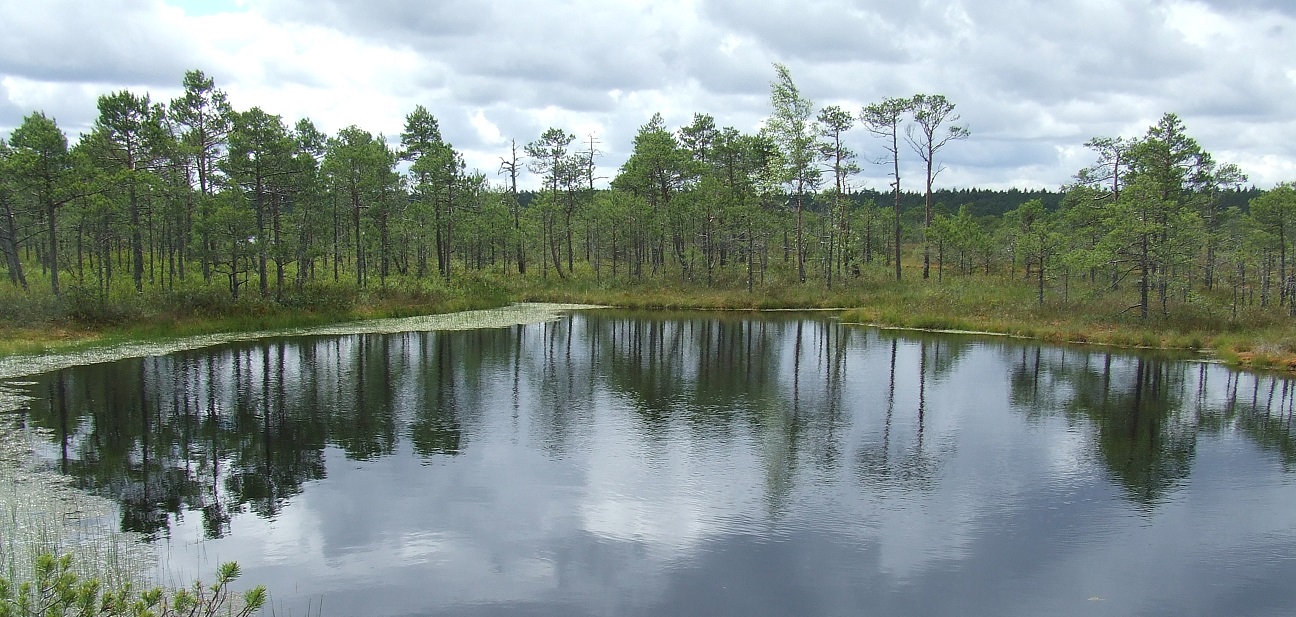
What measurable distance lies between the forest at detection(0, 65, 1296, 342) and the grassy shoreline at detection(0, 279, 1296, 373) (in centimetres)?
63

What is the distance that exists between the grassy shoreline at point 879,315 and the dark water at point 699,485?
209 inches

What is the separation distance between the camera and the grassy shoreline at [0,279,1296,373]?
992 inches

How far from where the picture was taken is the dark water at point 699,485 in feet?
28.7

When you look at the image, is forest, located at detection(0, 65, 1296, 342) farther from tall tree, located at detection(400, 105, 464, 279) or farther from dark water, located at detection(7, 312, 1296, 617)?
dark water, located at detection(7, 312, 1296, 617)

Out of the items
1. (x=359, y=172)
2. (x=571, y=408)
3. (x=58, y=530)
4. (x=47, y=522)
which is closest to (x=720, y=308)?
(x=359, y=172)

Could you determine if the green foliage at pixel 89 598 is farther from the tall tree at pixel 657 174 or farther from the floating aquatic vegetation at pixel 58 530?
the tall tree at pixel 657 174

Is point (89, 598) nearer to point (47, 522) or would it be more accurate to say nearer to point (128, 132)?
point (47, 522)

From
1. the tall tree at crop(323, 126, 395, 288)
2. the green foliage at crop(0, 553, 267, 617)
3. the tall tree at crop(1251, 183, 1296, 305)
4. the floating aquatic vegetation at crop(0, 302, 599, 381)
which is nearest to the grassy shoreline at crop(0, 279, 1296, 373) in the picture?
the floating aquatic vegetation at crop(0, 302, 599, 381)

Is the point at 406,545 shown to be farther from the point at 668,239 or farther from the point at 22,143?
the point at 668,239

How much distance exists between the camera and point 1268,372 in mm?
23172

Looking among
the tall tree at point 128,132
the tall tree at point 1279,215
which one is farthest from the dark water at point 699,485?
the tall tree at point 1279,215

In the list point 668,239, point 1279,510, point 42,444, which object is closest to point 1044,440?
point 1279,510

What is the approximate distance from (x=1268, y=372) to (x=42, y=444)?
32.3 metres

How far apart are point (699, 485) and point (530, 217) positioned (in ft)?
200
